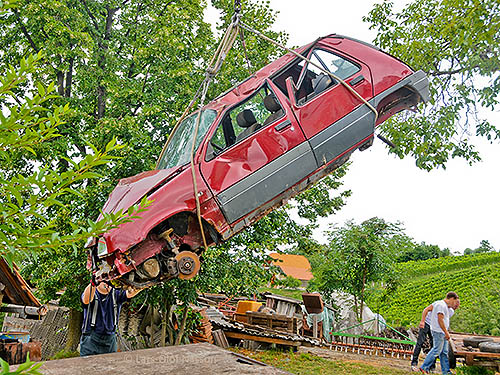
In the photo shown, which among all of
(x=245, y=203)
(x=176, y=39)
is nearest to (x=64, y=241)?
(x=245, y=203)

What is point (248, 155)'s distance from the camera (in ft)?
16.4

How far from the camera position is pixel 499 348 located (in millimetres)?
7695

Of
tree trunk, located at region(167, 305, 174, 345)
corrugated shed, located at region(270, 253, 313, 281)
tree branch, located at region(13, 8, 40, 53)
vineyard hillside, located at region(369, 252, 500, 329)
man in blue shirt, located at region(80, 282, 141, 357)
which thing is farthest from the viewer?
corrugated shed, located at region(270, 253, 313, 281)

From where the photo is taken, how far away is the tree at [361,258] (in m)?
17.8

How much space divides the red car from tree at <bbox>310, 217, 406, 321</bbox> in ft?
41.6

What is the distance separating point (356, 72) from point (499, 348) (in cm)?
598

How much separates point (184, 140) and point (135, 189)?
1.06 meters

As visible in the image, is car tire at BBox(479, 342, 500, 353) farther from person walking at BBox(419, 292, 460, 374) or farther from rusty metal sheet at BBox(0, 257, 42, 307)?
rusty metal sheet at BBox(0, 257, 42, 307)

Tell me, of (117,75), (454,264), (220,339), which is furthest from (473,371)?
(454,264)

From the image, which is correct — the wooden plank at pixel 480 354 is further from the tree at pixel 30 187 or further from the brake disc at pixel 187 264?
the tree at pixel 30 187

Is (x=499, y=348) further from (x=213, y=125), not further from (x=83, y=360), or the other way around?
(x=83, y=360)

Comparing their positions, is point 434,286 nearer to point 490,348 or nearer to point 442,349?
point 442,349

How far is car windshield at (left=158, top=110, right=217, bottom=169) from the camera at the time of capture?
5.23m

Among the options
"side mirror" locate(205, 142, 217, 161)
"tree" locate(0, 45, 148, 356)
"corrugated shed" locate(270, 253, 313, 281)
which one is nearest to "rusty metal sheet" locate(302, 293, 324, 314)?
"side mirror" locate(205, 142, 217, 161)
